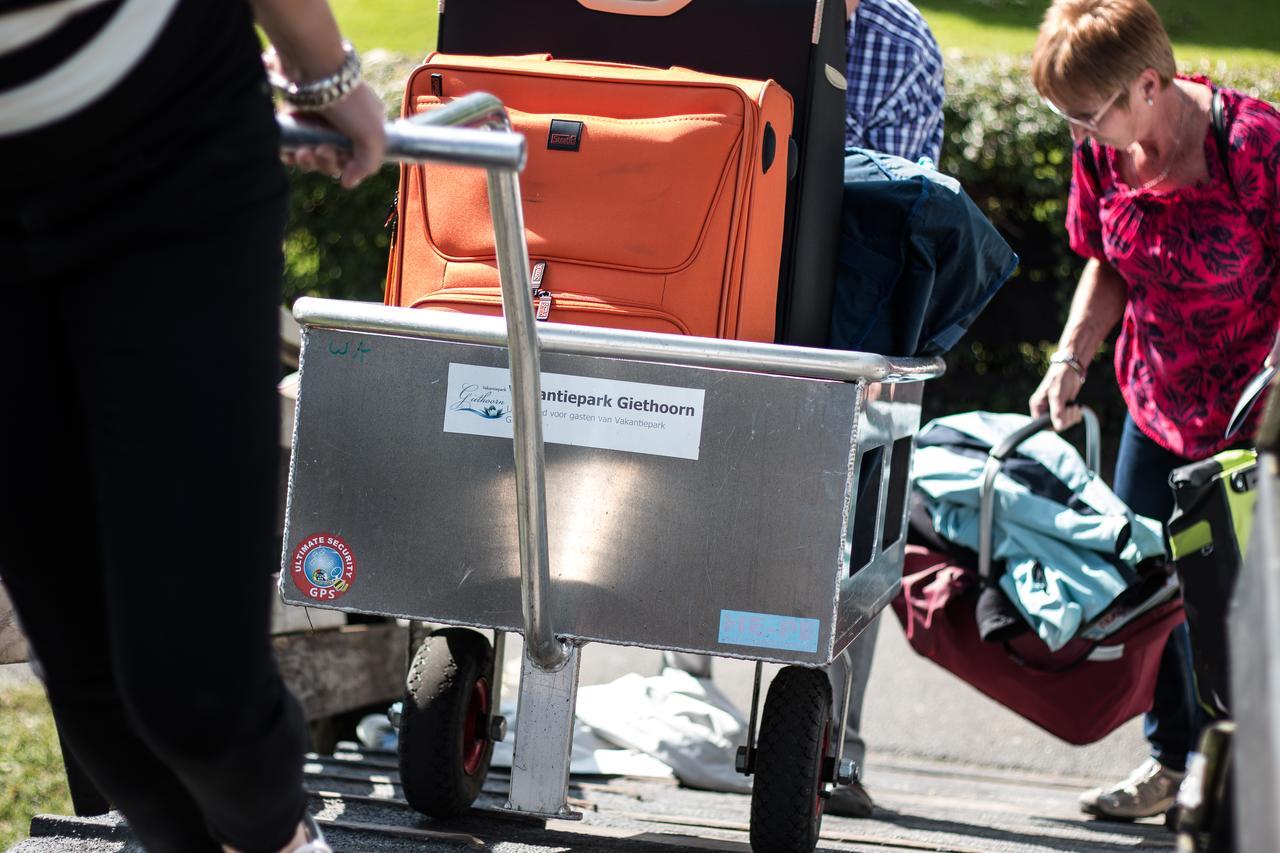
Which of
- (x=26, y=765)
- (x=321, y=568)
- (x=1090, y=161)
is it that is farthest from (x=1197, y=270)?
(x=26, y=765)

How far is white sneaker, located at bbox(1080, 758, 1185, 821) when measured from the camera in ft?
12.0

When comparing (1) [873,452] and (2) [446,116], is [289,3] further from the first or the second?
(1) [873,452]

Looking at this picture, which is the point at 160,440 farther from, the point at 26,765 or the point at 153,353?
the point at 26,765

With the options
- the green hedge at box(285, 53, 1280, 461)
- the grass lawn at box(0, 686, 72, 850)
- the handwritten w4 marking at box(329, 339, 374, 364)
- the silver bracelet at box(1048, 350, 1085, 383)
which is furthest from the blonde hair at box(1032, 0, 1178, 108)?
the green hedge at box(285, 53, 1280, 461)

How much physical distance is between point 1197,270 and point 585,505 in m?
1.55

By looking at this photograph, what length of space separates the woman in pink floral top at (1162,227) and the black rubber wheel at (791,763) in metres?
1.14

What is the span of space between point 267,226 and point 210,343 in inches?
6.0

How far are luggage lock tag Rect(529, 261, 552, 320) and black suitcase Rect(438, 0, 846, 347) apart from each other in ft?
1.43

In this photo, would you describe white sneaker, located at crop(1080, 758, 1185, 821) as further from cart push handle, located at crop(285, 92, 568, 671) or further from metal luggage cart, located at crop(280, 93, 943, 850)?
cart push handle, located at crop(285, 92, 568, 671)

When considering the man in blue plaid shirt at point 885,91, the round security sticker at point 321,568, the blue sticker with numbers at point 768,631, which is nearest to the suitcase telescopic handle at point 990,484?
the man in blue plaid shirt at point 885,91

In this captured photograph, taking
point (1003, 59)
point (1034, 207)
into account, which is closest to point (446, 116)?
point (1034, 207)

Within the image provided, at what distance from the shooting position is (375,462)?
2.59 metres

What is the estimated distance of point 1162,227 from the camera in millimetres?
3252

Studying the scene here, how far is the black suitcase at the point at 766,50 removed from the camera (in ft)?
8.99
